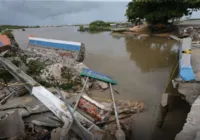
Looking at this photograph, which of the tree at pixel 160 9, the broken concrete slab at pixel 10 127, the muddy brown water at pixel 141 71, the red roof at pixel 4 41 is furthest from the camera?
the tree at pixel 160 9

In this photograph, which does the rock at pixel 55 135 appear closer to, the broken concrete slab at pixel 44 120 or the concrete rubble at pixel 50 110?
the concrete rubble at pixel 50 110

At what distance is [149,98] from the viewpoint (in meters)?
5.60

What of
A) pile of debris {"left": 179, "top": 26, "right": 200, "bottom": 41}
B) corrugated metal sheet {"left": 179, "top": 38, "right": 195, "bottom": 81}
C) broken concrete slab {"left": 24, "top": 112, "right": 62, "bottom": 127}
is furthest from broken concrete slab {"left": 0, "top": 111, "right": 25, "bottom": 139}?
pile of debris {"left": 179, "top": 26, "right": 200, "bottom": 41}

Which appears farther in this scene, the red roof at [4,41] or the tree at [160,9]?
the tree at [160,9]

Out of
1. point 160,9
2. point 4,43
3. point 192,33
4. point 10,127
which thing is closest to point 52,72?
point 10,127

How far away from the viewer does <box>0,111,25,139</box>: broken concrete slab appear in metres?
3.23

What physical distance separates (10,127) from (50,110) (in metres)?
0.96

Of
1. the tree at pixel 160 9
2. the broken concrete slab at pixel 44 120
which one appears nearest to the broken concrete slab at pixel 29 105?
the broken concrete slab at pixel 44 120

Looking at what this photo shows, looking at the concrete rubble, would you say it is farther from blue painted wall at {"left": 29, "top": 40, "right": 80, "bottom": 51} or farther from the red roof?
the red roof

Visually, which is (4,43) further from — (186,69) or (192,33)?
(192,33)

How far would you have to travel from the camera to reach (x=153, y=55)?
10.5m

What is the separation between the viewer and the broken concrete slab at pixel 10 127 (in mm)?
3230

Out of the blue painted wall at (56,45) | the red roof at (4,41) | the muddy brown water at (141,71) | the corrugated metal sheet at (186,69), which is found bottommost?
the muddy brown water at (141,71)

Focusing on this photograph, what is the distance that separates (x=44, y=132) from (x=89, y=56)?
713 cm
